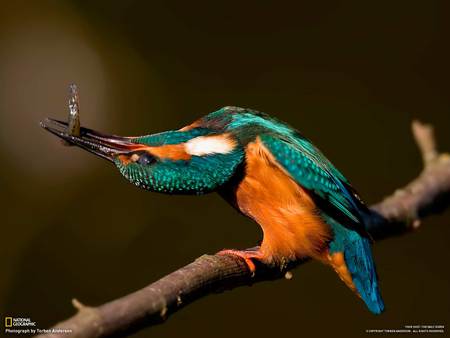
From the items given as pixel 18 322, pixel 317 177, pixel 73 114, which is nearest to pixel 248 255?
pixel 317 177

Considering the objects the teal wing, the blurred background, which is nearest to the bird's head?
the teal wing

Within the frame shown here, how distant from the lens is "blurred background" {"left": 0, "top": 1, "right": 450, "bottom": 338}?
11.4ft

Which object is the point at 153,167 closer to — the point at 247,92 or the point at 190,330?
the point at 190,330

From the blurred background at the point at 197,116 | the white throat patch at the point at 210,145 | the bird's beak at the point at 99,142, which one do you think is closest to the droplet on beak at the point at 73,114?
the bird's beak at the point at 99,142

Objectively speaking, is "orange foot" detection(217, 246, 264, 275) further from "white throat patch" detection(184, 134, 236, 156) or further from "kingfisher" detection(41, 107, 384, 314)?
"white throat patch" detection(184, 134, 236, 156)

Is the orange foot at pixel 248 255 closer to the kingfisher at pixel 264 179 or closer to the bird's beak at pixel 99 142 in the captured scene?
the kingfisher at pixel 264 179

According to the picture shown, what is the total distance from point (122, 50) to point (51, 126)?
135 centimetres

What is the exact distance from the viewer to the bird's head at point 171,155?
2.44m

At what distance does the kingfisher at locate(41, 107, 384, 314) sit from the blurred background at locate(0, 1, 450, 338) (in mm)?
→ 885

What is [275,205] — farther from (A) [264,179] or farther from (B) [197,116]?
(B) [197,116]

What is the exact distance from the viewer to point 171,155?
2.49 meters

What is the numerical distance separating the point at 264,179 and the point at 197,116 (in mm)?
1255

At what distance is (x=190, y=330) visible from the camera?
11.4 ft

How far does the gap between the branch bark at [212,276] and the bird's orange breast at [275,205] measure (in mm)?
75
